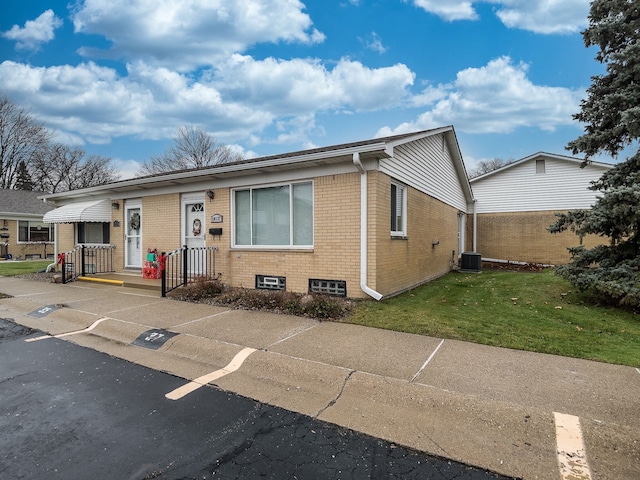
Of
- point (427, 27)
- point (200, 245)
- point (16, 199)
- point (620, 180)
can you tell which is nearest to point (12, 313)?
point (200, 245)

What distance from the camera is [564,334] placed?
5406mm

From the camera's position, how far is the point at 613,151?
27.0 ft

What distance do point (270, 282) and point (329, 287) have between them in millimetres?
1701

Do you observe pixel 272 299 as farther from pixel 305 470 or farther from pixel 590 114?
pixel 590 114

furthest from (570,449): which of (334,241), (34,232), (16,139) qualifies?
(16,139)

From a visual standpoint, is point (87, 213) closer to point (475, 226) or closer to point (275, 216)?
point (275, 216)

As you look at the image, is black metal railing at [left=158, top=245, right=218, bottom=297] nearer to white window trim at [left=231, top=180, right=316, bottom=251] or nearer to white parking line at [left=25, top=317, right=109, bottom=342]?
white window trim at [left=231, top=180, right=316, bottom=251]

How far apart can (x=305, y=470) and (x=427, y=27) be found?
14.2 m

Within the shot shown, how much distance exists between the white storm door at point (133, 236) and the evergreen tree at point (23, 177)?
36799 mm

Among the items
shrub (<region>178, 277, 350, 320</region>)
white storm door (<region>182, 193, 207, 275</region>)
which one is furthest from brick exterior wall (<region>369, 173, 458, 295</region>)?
white storm door (<region>182, 193, 207, 275</region>)

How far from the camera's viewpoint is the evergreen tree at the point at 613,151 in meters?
6.75

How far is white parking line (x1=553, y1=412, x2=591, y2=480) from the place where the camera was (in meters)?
2.36

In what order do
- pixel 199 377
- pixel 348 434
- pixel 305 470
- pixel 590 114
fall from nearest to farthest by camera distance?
pixel 305 470 → pixel 348 434 → pixel 199 377 → pixel 590 114

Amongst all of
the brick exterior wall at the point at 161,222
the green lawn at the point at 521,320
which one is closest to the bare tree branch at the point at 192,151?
the brick exterior wall at the point at 161,222
